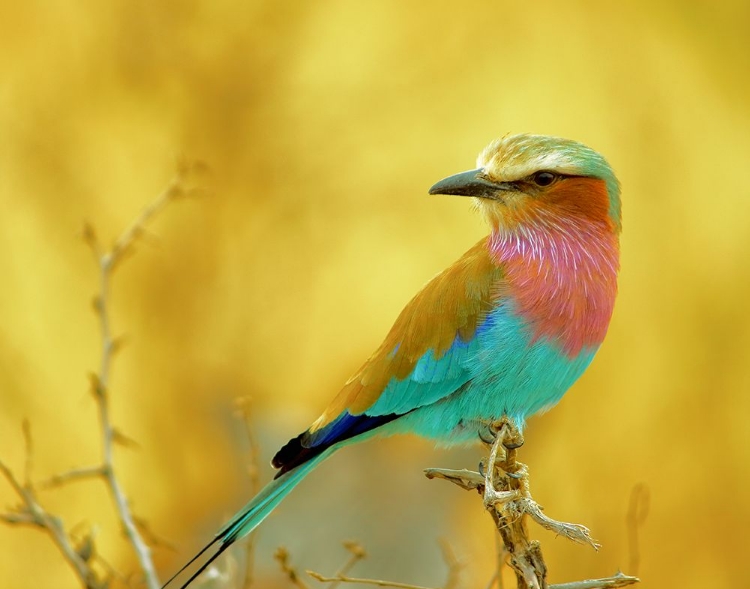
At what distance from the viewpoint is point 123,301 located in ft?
17.6

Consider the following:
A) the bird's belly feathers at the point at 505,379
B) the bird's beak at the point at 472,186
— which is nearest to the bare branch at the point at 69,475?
the bird's belly feathers at the point at 505,379

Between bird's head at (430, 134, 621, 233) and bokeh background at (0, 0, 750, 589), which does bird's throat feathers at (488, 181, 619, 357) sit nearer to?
bird's head at (430, 134, 621, 233)

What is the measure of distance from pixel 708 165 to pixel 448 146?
4.35 feet

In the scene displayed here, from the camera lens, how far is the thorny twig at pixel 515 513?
1.87 m

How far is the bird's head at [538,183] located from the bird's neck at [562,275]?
24 millimetres

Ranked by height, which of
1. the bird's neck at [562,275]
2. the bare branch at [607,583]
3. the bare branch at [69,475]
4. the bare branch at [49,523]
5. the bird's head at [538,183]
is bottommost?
the bare branch at [607,583]

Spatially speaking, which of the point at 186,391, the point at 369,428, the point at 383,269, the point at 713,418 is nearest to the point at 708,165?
the point at 713,418

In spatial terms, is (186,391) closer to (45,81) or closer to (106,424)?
(45,81)

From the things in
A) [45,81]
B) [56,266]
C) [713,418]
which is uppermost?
[45,81]

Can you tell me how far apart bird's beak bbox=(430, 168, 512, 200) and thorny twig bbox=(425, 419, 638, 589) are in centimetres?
60

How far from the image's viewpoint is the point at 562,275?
249cm

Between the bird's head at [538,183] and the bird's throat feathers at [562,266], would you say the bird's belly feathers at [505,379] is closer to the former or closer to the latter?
the bird's throat feathers at [562,266]

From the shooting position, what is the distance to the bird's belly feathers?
2.42 metres

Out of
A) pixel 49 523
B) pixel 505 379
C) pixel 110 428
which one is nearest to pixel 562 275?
pixel 505 379
